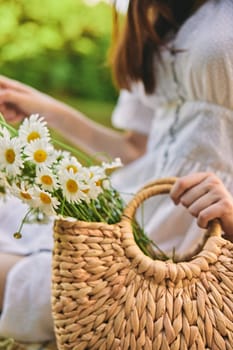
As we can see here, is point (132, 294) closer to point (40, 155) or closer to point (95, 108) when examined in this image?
point (40, 155)

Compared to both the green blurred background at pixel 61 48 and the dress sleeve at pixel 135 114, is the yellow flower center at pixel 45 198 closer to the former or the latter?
the dress sleeve at pixel 135 114

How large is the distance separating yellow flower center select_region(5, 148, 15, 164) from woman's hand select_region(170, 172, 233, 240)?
0.26 metres

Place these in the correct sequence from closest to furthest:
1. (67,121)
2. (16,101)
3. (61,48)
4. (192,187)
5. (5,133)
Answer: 1. (5,133)
2. (192,187)
3. (16,101)
4. (67,121)
5. (61,48)

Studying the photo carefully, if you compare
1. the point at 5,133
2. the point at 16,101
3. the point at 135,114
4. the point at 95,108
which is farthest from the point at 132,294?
the point at 95,108

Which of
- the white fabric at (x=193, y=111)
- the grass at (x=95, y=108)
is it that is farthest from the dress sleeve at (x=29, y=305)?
the grass at (x=95, y=108)

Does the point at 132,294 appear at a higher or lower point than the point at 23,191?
lower

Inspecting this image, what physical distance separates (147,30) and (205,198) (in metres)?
0.46

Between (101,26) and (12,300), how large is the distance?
2.40 meters

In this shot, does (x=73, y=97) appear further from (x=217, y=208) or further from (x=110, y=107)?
(x=217, y=208)

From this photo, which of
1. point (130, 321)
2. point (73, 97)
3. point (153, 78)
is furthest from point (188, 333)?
point (73, 97)

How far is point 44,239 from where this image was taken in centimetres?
133

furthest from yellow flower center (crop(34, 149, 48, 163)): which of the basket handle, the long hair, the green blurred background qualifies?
the green blurred background

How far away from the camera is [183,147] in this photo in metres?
1.29

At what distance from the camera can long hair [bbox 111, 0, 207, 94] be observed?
136cm
